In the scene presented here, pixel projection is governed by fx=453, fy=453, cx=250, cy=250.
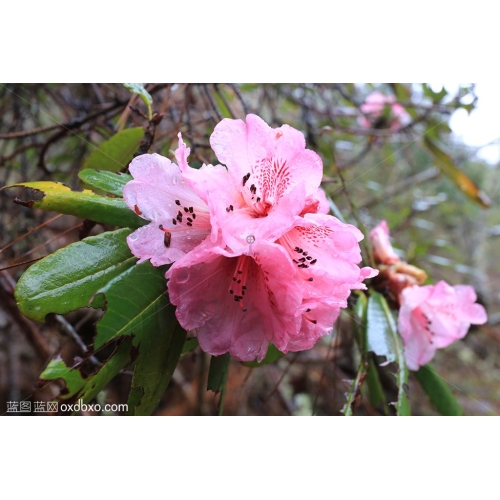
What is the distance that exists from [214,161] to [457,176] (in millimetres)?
892

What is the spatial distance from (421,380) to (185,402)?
1.88 ft

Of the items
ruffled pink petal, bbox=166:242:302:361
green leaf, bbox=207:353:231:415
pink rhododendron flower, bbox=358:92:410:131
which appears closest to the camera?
ruffled pink petal, bbox=166:242:302:361

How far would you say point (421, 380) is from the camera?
0.80 m

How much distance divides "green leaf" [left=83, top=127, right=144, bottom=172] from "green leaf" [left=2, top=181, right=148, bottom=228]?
14 centimetres

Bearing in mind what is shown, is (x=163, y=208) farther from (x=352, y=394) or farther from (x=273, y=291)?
(x=352, y=394)

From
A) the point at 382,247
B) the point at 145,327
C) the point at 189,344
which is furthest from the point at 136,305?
the point at 382,247

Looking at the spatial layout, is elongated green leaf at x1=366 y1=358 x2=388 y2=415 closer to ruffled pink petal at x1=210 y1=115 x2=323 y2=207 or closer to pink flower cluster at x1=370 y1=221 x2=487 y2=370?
pink flower cluster at x1=370 y1=221 x2=487 y2=370

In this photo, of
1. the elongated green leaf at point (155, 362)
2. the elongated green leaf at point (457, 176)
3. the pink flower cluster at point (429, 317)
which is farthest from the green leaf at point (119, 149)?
the elongated green leaf at point (457, 176)

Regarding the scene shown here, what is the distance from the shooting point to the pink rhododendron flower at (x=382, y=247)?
31.6 inches

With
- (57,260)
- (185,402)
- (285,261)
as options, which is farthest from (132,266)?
(185,402)

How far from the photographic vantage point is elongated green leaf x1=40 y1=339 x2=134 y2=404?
0.52 metres

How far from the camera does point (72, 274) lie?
523mm

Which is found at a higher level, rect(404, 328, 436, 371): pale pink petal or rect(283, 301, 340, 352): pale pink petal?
rect(283, 301, 340, 352): pale pink petal

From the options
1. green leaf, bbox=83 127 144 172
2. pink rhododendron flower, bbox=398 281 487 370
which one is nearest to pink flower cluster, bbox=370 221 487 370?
pink rhododendron flower, bbox=398 281 487 370
